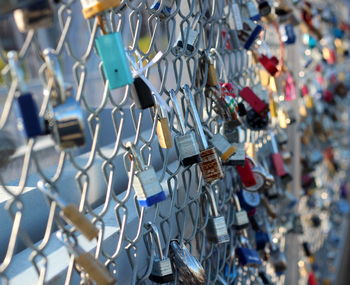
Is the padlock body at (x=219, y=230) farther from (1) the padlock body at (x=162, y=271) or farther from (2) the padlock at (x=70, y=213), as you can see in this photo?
(2) the padlock at (x=70, y=213)

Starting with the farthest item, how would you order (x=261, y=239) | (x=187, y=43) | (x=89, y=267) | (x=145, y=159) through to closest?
(x=261, y=239) < (x=145, y=159) < (x=187, y=43) < (x=89, y=267)

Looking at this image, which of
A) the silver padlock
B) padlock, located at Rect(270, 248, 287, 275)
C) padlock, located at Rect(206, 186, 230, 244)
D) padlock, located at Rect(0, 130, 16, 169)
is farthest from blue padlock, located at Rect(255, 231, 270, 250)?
the silver padlock

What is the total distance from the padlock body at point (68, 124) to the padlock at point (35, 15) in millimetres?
81

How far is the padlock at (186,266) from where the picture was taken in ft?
2.11

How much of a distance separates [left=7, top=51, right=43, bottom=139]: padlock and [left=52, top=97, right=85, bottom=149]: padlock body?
0.09 feet

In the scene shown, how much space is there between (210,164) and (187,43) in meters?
0.23

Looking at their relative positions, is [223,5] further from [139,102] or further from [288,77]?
[288,77]

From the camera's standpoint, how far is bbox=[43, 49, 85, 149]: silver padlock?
380mm

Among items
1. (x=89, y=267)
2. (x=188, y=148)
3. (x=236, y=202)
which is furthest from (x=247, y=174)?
(x=89, y=267)

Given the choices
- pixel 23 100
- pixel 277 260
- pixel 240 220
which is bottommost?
pixel 277 260

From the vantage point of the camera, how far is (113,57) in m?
0.43

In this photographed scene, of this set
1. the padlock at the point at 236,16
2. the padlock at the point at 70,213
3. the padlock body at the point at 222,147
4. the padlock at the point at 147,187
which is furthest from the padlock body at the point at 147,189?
the padlock at the point at 236,16

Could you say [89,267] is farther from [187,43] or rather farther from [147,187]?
[187,43]

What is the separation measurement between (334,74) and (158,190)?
91.0 inches
